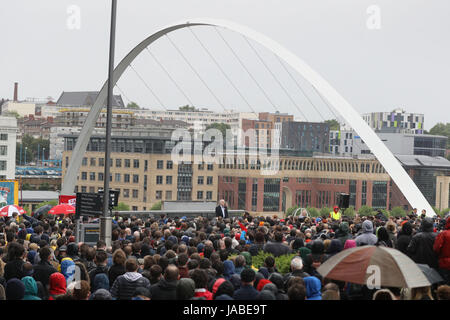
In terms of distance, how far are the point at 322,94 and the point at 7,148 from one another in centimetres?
10179

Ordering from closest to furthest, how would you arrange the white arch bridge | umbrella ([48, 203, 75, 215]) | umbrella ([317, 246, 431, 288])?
umbrella ([317, 246, 431, 288]) < umbrella ([48, 203, 75, 215]) < the white arch bridge

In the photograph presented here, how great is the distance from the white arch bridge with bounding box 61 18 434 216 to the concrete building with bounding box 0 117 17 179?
296ft

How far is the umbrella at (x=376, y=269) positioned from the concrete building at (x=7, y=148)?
125552 millimetres

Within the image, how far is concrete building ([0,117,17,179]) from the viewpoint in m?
130

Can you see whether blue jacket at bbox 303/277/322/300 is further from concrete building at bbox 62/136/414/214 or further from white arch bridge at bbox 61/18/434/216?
concrete building at bbox 62/136/414/214

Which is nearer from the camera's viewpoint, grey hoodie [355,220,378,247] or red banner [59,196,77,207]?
grey hoodie [355,220,378,247]

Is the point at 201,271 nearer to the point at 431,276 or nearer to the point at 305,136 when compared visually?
the point at 431,276

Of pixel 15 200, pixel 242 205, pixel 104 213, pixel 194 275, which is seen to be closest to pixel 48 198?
pixel 242 205

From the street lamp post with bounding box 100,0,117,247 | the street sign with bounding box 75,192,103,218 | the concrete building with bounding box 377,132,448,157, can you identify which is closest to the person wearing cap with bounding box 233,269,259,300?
the street lamp post with bounding box 100,0,117,247

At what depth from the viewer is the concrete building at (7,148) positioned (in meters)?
130

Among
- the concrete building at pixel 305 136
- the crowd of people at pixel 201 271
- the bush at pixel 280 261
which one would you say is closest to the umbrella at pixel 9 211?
the crowd of people at pixel 201 271

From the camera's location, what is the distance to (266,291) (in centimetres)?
864

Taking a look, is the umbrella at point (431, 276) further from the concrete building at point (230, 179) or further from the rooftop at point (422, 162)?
the rooftop at point (422, 162)
